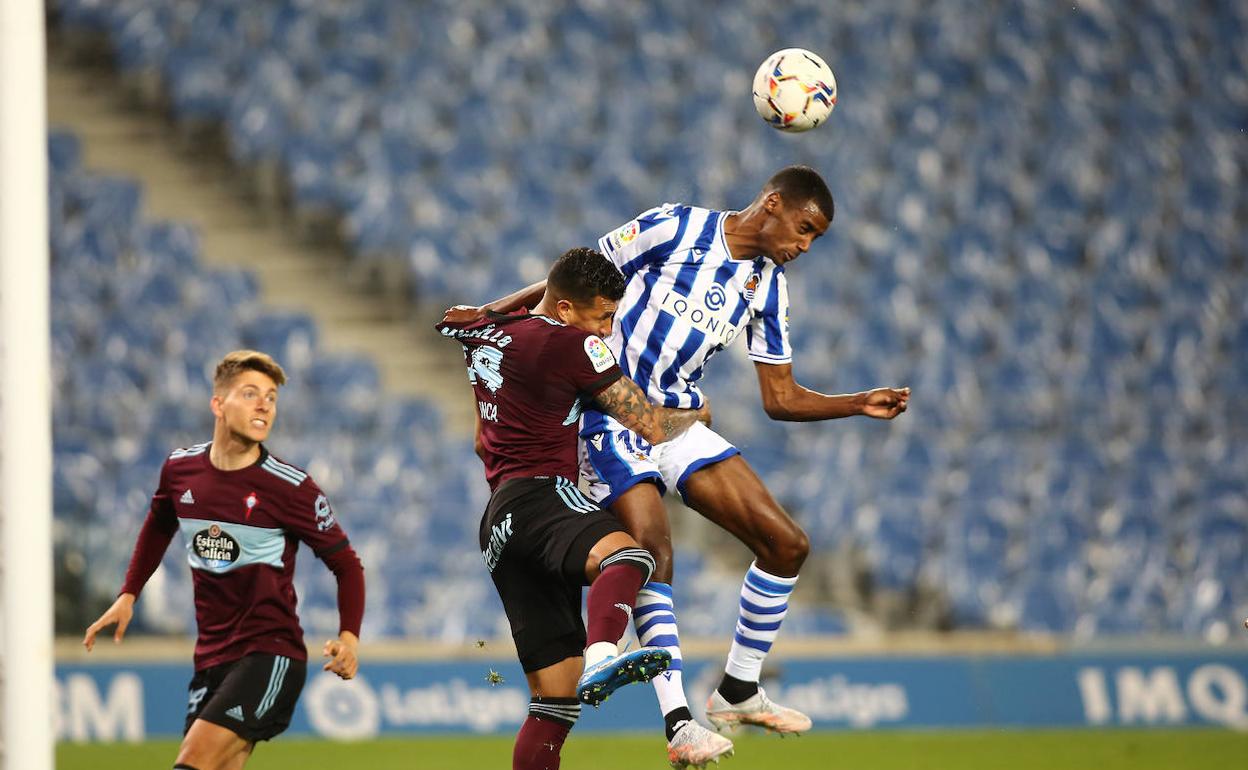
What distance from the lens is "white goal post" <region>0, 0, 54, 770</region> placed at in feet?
10.2

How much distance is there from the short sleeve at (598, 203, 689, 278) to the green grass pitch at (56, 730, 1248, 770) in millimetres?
3646

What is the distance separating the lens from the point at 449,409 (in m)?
12.4

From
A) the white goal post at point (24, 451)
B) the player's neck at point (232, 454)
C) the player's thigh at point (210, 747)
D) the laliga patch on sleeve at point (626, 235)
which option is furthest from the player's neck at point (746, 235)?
the white goal post at point (24, 451)

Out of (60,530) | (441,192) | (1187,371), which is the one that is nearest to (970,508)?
(1187,371)

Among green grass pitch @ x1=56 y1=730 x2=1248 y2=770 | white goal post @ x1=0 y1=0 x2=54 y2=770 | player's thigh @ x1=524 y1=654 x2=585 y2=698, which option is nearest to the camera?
white goal post @ x1=0 y1=0 x2=54 y2=770

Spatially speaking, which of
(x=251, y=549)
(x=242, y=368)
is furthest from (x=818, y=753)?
(x=242, y=368)

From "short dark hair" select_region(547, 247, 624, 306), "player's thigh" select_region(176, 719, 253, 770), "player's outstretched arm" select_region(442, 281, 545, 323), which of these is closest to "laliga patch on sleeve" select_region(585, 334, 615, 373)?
"short dark hair" select_region(547, 247, 624, 306)

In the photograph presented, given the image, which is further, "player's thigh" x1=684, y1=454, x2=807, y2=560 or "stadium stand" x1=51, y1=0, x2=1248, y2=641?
"stadium stand" x1=51, y1=0, x2=1248, y2=641

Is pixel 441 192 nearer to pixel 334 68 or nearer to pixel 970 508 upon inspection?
pixel 334 68

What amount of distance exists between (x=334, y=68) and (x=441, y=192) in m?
1.54

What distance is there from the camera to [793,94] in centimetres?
581

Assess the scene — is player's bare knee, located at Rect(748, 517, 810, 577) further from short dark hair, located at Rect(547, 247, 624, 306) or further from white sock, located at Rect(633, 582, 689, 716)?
short dark hair, located at Rect(547, 247, 624, 306)

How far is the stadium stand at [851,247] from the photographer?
11.1 m

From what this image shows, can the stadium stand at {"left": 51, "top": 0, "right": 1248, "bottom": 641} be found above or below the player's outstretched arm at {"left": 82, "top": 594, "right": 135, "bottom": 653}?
above
